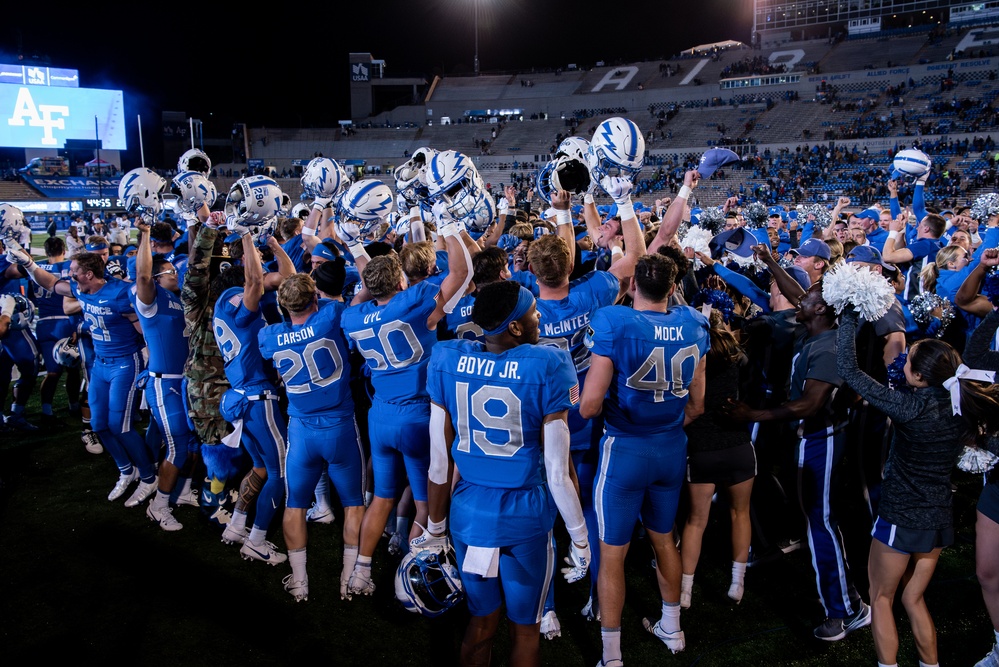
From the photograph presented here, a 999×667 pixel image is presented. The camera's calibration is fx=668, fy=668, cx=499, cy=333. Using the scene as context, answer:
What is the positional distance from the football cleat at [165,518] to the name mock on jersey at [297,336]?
7.03 feet

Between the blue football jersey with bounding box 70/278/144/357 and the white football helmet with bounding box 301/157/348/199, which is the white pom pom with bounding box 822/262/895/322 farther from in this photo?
the blue football jersey with bounding box 70/278/144/357

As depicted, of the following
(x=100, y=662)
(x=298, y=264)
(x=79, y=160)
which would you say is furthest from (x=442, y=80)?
(x=100, y=662)

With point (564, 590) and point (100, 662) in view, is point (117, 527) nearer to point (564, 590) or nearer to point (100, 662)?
point (100, 662)

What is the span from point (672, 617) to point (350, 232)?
3.24m

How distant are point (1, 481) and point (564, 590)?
199 inches

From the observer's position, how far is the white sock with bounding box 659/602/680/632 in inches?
147

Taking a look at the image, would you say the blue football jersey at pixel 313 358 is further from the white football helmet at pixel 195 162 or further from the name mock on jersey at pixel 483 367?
the white football helmet at pixel 195 162

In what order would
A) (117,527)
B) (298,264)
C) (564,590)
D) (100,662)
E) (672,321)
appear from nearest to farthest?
(672,321), (100,662), (564,590), (117,527), (298,264)

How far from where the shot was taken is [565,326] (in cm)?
415

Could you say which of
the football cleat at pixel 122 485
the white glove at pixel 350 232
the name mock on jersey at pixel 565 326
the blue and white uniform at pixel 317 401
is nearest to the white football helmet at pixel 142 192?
the white glove at pixel 350 232

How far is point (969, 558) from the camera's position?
4578 mm

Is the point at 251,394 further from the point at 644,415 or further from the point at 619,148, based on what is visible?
the point at 619,148

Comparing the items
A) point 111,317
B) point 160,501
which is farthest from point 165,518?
point 111,317

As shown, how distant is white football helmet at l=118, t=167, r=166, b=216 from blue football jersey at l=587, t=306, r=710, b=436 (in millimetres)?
3520
